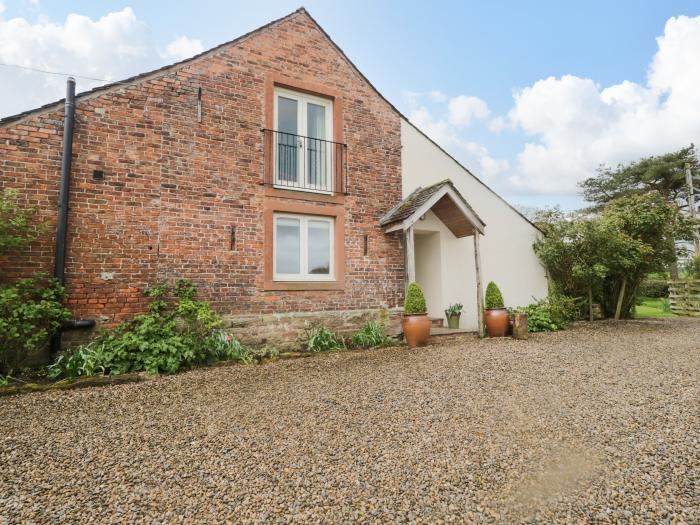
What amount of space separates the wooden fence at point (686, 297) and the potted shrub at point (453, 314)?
10418 mm

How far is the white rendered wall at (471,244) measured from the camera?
9.09 meters

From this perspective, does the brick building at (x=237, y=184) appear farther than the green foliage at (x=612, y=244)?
No

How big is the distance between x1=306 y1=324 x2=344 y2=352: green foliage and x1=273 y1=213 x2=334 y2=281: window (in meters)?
1.05

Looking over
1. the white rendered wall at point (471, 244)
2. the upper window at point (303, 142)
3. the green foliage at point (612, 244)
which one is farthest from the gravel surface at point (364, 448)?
the green foliage at point (612, 244)

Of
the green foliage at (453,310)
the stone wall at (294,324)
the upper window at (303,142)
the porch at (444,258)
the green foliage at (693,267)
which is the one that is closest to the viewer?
the stone wall at (294,324)

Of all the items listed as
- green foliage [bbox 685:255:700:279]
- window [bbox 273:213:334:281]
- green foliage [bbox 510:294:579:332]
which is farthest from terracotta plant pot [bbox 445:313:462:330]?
green foliage [bbox 685:255:700:279]

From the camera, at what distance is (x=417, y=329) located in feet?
23.8

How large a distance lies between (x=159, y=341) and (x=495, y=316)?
660 centimetres

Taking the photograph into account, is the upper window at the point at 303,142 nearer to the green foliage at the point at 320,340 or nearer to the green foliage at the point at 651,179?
the green foliage at the point at 320,340

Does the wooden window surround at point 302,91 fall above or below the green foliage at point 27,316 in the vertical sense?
above

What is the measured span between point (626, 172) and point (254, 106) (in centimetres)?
2825

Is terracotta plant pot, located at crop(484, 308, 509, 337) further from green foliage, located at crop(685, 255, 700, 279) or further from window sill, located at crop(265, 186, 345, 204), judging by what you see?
green foliage, located at crop(685, 255, 700, 279)

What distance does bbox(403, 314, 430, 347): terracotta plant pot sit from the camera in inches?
286

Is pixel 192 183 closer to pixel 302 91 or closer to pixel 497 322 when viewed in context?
pixel 302 91
